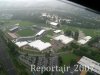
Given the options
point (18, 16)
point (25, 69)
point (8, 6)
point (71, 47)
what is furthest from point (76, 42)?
point (8, 6)

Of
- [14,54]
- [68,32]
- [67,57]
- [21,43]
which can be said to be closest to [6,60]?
[14,54]

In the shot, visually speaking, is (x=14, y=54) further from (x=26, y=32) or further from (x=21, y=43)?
(x=26, y=32)

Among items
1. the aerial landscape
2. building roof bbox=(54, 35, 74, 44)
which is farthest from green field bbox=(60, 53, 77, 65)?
building roof bbox=(54, 35, 74, 44)

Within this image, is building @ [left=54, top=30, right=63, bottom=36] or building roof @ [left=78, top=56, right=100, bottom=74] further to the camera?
building @ [left=54, top=30, right=63, bottom=36]

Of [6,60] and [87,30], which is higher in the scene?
[87,30]

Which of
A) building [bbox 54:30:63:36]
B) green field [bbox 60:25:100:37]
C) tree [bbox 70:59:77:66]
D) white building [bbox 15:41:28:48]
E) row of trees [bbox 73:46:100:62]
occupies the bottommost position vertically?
tree [bbox 70:59:77:66]

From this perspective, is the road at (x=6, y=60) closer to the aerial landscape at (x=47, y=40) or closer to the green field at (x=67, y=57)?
the aerial landscape at (x=47, y=40)

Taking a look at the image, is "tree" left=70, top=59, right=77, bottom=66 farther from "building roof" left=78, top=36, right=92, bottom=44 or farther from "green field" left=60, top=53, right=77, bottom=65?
"building roof" left=78, top=36, right=92, bottom=44

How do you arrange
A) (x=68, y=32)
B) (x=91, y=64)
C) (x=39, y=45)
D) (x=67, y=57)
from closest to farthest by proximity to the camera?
(x=91, y=64)
(x=67, y=57)
(x=39, y=45)
(x=68, y=32)
